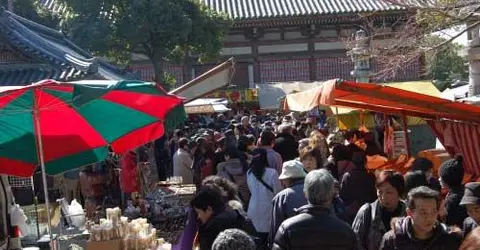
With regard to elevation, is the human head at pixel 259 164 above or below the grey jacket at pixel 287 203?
above

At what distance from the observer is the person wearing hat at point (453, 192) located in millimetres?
5000

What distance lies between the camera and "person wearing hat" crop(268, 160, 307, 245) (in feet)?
18.6

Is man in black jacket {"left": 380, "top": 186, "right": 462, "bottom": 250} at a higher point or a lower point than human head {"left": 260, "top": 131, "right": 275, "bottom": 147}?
lower

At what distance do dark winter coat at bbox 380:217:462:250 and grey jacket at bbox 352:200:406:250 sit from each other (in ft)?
2.22

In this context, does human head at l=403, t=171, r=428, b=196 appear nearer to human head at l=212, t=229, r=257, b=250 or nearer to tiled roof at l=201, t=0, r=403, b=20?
human head at l=212, t=229, r=257, b=250

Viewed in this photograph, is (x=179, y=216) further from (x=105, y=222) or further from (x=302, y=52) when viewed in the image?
(x=302, y=52)

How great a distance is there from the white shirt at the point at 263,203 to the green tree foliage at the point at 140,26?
16.7 m

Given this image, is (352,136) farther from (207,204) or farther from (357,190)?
(207,204)

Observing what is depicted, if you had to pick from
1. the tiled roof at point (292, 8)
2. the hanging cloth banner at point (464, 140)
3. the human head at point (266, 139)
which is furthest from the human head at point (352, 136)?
the tiled roof at point (292, 8)

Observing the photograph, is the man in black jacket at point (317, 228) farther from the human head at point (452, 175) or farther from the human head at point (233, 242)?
the human head at point (452, 175)

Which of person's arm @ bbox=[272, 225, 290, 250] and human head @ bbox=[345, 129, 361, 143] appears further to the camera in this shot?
human head @ bbox=[345, 129, 361, 143]

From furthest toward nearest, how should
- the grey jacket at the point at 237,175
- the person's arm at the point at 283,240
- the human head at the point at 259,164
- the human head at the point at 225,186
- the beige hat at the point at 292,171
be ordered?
the grey jacket at the point at 237,175, the human head at the point at 259,164, the beige hat at the point at 292,171, the human head at the point at 225,186, the person's arm at the point at 283,240

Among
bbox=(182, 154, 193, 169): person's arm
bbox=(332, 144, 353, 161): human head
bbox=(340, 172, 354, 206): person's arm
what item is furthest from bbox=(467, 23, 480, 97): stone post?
bbox=(340, 172, 354, 206): person's arm

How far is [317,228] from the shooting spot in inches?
169
